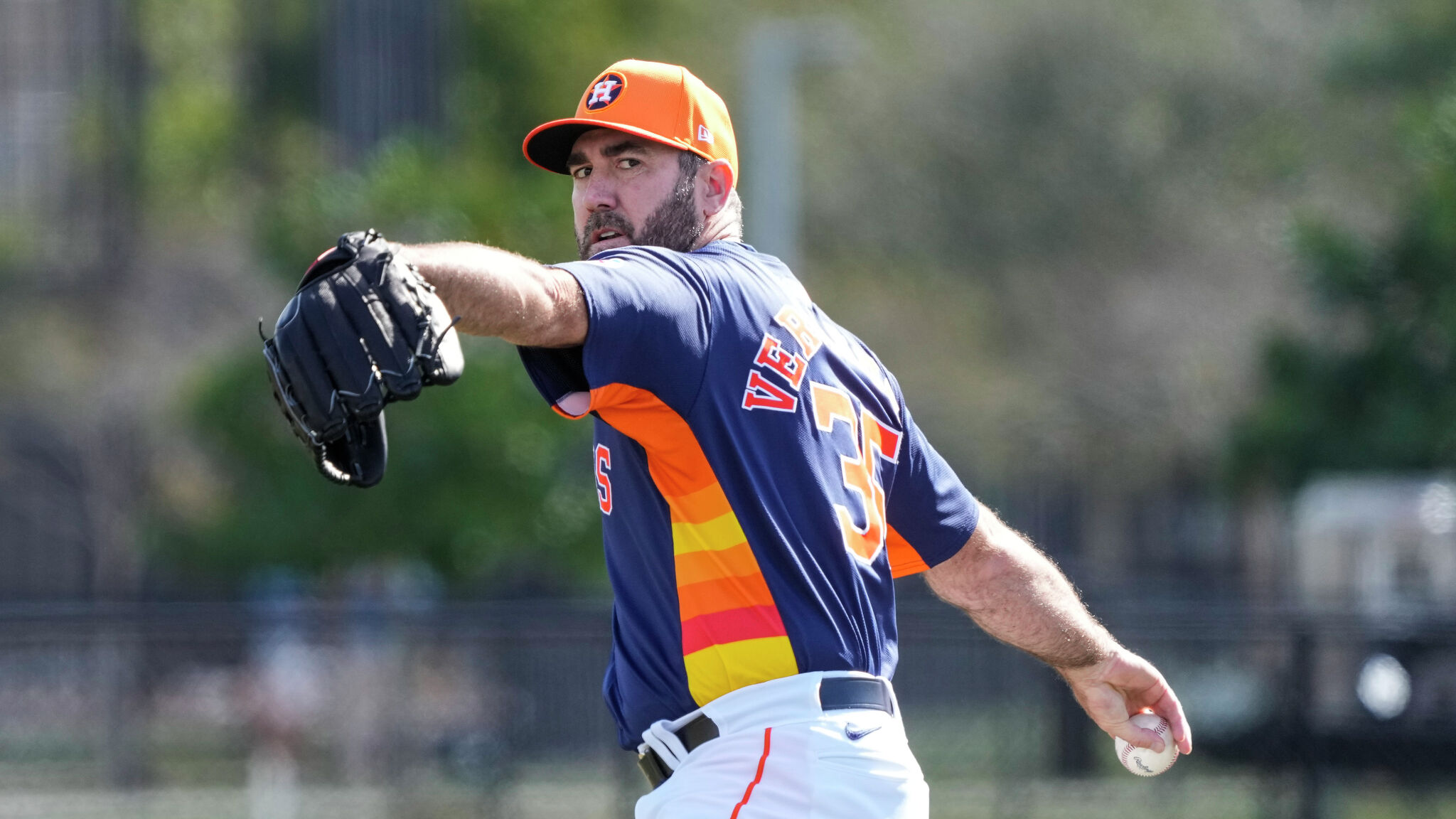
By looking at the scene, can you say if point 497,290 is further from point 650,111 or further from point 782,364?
point 650,111

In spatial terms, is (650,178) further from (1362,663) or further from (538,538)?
(538,538)

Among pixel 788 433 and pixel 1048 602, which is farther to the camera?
pixel 1048 602

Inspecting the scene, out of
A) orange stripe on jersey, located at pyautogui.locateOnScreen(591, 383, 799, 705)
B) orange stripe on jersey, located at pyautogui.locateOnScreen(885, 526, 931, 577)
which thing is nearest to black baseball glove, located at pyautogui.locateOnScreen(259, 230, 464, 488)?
orange stripe on jersey, located at pyautogui.locateOnScreen(591, 383, 799, 705)

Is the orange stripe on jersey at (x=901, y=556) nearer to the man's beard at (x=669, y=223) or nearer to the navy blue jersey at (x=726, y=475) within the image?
the navy blue jersey at (x=726, y=475)

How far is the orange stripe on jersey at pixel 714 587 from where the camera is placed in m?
3.43

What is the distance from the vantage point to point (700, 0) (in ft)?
84.2

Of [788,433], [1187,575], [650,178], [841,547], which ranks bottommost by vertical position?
[1187,575]

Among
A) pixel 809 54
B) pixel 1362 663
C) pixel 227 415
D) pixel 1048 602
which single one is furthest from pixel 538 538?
pixel 1048 602

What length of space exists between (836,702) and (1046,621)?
37.1 inches

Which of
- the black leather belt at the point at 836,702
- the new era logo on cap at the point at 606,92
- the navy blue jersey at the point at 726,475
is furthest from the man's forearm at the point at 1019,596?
the new era logo on cap at the point at 606,92

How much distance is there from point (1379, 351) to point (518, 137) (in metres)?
9.14

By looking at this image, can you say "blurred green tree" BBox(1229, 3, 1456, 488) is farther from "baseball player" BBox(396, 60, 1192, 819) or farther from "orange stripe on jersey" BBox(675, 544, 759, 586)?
"orange stripe on jersey" BBox(675, 544, 759, 586)

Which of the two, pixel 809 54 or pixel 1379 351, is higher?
pixel 809 54

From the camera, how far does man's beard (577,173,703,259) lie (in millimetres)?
3730
